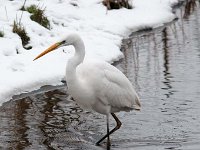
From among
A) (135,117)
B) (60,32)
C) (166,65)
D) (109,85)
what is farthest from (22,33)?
(109,85)

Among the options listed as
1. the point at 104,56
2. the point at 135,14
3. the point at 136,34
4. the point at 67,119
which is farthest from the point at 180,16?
the point at 67,119

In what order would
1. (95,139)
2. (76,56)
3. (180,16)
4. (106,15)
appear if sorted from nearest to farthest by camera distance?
(76,56)
(95,139)
(106,15)
(180,16)

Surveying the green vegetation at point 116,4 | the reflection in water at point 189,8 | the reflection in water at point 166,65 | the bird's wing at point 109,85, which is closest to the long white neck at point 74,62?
the bird's wing at point 109,85

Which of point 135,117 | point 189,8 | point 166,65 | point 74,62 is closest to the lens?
point 74,62

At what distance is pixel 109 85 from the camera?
7.60 meters

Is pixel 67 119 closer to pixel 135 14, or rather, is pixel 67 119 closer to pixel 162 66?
pixel 162 66

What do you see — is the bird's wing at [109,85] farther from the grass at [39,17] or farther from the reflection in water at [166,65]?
the grass at [39,17]

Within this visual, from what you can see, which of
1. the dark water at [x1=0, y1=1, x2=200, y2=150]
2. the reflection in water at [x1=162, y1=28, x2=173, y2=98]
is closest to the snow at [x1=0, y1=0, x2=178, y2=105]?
the dark water at [x1=0, y1=1, x2=200, y2=150]

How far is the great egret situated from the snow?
188 centimetres

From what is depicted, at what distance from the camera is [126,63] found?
1149 centimetres

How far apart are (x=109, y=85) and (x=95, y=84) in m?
0.24

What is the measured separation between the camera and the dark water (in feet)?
24.5

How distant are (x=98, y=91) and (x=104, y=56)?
13.6ft

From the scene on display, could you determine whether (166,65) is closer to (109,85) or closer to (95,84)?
(109,85)
